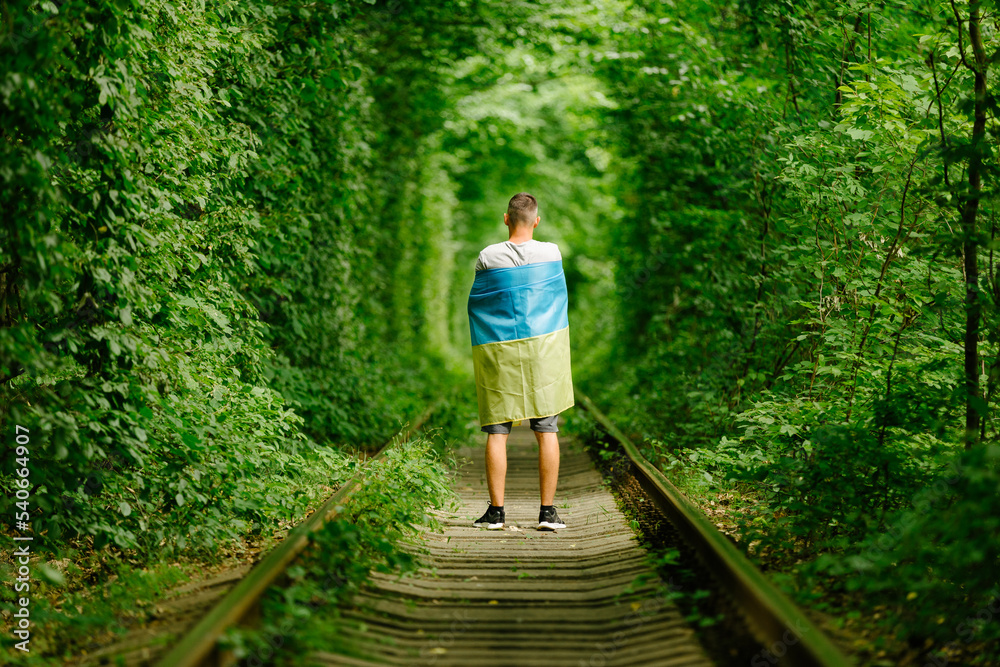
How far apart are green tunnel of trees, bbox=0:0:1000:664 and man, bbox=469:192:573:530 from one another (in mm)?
1330

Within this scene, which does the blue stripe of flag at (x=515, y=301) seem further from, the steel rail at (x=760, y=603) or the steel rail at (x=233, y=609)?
the steel rail at (x=233, y=609)

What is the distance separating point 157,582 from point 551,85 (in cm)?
2131

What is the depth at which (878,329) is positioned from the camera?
6.67 metres

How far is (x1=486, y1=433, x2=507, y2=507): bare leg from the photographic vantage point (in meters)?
5.83

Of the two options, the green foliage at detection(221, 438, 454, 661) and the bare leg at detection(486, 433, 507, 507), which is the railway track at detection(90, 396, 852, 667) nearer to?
the green foliage at detection(221, 438, 454, 661)

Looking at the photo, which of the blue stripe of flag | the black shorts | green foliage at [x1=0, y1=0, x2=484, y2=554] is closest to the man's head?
the blue stripe of flag

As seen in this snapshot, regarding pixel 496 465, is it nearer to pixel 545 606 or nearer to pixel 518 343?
pixel 518 343

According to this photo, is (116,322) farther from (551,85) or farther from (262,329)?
(551,85)

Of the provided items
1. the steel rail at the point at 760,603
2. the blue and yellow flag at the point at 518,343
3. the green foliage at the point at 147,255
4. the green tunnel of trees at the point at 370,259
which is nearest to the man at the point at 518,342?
the blue and yellow flag at the point at 518,343

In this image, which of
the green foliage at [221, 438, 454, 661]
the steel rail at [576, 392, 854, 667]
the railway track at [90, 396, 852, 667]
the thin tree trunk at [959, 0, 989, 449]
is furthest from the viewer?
the thin tree trunk at [959, 0, 989, 449]

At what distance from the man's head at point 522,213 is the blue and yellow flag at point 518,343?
0.96 feet

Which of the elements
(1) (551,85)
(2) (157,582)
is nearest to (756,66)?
(2) (157,582)

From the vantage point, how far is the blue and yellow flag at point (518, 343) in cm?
580

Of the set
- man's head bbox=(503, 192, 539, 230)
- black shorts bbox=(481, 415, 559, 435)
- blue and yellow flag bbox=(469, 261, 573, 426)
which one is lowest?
black shorts bbox=(481, 415, 559, 435)
